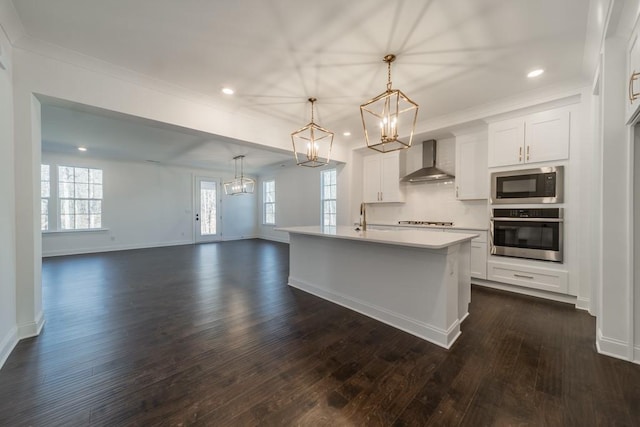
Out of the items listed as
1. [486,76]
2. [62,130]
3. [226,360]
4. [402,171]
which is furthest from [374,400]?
[62,130]

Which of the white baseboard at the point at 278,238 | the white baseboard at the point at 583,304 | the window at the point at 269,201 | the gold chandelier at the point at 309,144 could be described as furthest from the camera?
the window at the point at 269,201

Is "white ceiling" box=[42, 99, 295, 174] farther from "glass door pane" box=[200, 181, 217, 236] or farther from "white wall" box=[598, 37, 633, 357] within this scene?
"white wall" box=[598, 37, 633, 357]

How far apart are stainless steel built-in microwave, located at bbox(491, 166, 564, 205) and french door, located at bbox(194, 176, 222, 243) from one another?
27.2 ft

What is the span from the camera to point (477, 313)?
280 centimetres

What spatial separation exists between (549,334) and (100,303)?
4947 mm

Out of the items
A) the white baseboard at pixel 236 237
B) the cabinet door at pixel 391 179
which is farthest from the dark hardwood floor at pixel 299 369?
the white baseboard at pixel 236 237

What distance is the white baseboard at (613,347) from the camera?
1917 millimetres

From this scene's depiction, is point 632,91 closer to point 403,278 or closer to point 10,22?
point 403,278

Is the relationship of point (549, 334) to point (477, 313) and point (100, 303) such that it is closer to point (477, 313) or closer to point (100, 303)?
point (477, 313)

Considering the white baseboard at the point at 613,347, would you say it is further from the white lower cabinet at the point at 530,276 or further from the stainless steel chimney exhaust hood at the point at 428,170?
the stainless steel chimney exhaust hood at the point at 428,170

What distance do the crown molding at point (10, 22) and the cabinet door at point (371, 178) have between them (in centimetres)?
491

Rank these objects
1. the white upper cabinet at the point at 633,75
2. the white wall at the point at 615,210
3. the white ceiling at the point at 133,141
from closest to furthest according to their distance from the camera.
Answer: the white upper cabinet at the point at 633,75 → the white wall at the point at 615,210 → the white ceiling at the point at 133,141

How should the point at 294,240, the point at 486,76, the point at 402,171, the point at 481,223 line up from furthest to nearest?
the point at 402,171 → the point at 481,223 → the point at 294,240 → the point at 486,76

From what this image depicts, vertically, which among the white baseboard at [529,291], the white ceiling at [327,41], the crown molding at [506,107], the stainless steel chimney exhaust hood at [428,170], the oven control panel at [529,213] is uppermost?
the white ceiling at [327,41]
